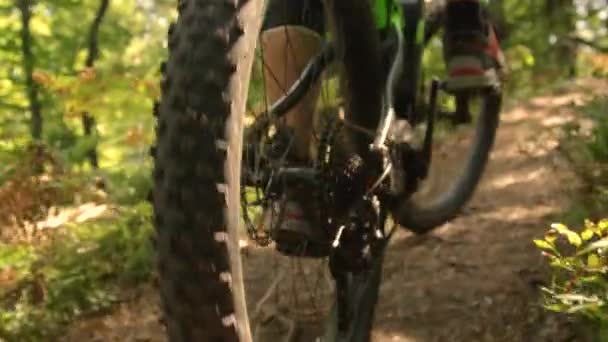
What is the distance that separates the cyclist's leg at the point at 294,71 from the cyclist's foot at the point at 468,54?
1169 mm

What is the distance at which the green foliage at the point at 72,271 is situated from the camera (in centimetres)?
354

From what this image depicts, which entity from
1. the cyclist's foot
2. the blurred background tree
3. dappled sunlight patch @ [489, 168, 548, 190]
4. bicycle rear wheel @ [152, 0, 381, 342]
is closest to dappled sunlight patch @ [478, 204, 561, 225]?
dappled sunlight patch @ [489, 168, 548, 190]

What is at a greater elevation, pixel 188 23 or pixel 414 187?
pixel 188 23

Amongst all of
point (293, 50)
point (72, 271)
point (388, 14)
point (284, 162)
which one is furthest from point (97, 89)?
point (284, 162)

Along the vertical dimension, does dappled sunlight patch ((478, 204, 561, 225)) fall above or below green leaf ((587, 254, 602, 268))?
below

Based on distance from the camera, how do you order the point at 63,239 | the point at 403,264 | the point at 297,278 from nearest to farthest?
the point at 297,278 → the point at 403,264 → the point at 63,239

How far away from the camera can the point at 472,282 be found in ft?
11.8

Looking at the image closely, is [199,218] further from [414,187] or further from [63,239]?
[63,239]

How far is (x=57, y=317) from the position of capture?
11.9 feet

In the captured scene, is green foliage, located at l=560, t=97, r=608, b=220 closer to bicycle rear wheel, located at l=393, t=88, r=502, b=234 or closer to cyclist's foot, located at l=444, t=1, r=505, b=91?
bicycle rear wheel, located at l=393, t=88, r=502, b=234

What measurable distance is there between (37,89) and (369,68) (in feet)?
33.7

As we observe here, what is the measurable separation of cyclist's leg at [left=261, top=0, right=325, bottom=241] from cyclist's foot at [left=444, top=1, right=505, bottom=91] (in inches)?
46.0

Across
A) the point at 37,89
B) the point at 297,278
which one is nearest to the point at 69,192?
the point at 297,278

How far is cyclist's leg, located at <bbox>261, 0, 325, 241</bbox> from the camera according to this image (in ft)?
6.95
